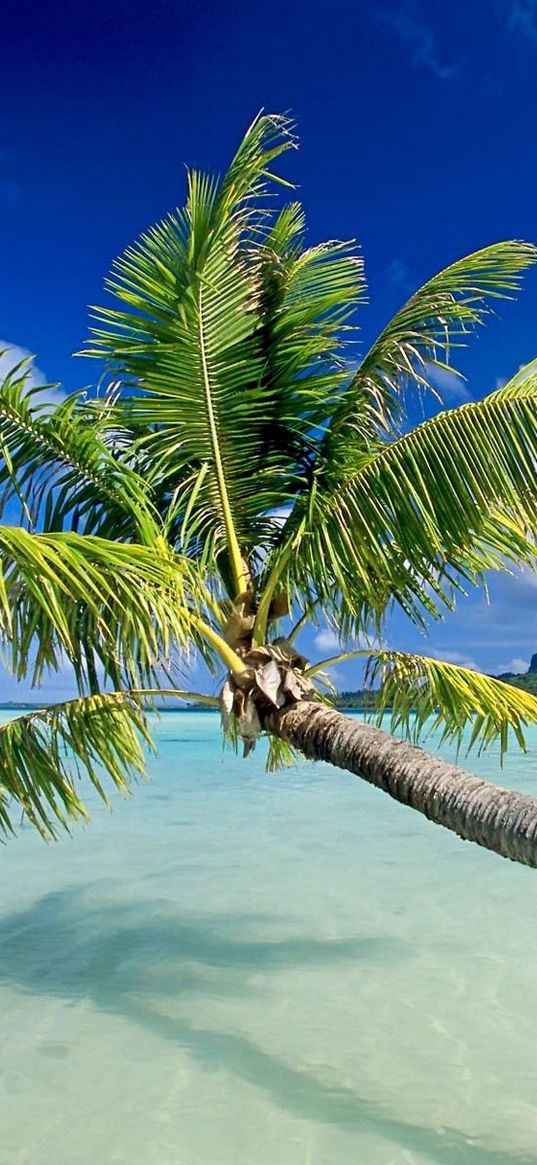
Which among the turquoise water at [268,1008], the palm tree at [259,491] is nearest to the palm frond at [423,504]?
the palm tree at [259,491]

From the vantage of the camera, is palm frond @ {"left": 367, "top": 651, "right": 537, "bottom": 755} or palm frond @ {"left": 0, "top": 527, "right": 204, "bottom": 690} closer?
palm frond @ {"left": 0, "top": 527, "right": 204, "bottom": 690}

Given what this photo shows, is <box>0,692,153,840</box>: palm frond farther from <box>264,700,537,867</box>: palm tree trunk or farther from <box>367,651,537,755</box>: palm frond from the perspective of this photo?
<box>367,651,537,755</box>: palm frond

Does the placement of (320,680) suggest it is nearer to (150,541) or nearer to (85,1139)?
(150,541)

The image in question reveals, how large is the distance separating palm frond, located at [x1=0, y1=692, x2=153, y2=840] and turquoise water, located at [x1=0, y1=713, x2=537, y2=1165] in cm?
124

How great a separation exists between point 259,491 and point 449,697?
168 cm

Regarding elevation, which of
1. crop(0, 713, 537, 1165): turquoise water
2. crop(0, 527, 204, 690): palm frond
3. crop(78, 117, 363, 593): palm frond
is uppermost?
crop(78, 117, 363, 593): palm frond

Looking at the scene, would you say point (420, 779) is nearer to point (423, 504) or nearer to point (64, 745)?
point (423, 504)

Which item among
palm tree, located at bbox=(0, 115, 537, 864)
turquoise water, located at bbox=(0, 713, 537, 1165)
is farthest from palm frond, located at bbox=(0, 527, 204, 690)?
turquoise water, located at bbox=(0, 713, 537, 1165)

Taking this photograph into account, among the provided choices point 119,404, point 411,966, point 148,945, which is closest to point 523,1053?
point 411,966

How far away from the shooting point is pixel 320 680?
6.38 m

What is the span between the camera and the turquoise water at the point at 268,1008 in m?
3.95

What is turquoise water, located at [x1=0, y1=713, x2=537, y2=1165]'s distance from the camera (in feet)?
13.0

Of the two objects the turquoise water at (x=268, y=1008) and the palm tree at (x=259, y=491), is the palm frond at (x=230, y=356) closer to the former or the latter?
the palm tree at (x=259, y=491)

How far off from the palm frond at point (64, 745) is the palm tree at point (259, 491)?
13 mm
